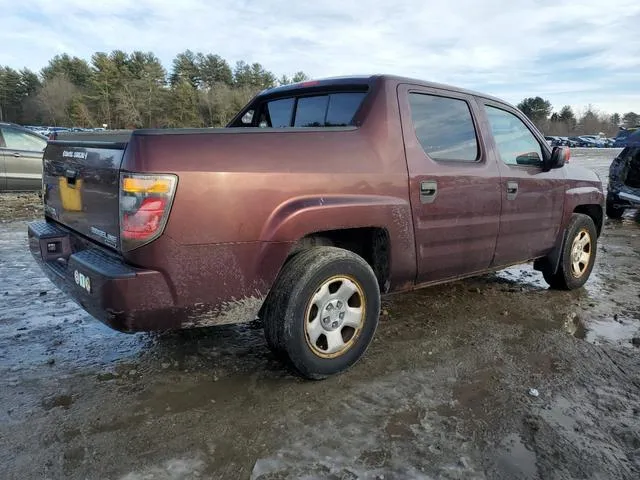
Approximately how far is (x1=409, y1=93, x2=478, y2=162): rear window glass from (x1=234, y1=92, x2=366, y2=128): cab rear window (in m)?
0.43

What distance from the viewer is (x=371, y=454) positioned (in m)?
2.29

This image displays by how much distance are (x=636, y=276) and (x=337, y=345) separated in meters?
4.32

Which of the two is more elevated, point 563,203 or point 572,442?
point 563,203

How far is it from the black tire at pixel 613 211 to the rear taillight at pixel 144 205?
9691 mm

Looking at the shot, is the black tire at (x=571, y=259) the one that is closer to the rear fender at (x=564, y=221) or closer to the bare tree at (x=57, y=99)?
the rear fender at (x=564, y=221)

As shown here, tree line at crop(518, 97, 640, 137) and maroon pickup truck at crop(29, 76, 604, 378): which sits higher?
tree line at crop(518, 97, 640, 137)

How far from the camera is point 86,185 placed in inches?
111

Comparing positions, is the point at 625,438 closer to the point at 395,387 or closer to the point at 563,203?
the point at 395,387

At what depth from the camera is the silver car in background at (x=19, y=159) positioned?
31.2 feet

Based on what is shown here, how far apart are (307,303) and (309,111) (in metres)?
1.66

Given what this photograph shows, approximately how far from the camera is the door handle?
328 centimetres

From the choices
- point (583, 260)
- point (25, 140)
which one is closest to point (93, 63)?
point (25, 140)

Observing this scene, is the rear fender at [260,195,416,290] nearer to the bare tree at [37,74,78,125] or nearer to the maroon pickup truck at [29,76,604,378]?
the maroon pickup truck at [29,76,604,378]

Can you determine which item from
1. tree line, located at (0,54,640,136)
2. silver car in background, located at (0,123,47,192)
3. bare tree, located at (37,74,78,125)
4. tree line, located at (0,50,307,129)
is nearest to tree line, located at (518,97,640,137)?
tree line, located at (0,54,640,136)
